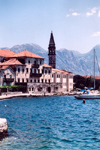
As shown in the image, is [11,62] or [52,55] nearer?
[11,62]

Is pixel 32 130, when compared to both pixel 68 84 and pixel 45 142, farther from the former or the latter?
pixel 68 84

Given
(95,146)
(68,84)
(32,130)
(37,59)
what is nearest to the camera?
(95,146)

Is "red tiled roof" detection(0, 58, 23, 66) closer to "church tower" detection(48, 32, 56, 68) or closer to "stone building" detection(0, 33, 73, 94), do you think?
"stone building" detection(0, 33, 73, 94)

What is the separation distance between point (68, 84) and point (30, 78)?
2497 cm

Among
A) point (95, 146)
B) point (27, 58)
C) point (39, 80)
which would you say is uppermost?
point (27, 58)

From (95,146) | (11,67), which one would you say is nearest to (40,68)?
(11,67)

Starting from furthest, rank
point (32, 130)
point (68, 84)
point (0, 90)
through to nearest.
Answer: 1. point (68, 84)
2. point (0, 90)
3. point (32, 130)

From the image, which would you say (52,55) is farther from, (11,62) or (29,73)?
(11,62)

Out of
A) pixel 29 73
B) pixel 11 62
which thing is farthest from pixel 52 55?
pixel 11 62

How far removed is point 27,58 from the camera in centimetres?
8856

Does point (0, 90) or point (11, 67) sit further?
point (11, 67)

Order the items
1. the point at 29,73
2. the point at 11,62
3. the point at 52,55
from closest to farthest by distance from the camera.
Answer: the point at 11,62, the point at 29,73, the point at 52,55

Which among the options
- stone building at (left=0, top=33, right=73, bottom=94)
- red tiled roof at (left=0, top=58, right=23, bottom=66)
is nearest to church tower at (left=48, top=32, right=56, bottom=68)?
stone building at (left=0, top=33, right=73, bottom=94)

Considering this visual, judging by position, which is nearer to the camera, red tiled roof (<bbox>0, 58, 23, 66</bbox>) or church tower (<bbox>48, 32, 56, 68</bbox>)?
red tiled roof (<bbox>0, 58, 23, 66</bbox>)
